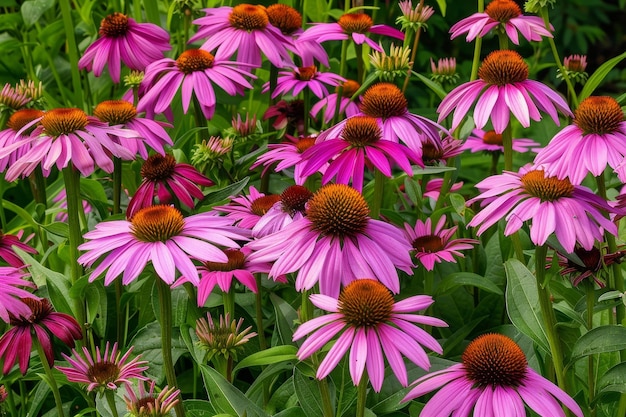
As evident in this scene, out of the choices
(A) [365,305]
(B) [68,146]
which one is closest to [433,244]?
(A) [365,305]

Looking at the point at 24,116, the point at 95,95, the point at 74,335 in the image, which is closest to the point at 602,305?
the point at 74,335

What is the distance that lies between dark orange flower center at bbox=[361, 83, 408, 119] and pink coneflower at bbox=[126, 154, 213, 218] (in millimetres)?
232

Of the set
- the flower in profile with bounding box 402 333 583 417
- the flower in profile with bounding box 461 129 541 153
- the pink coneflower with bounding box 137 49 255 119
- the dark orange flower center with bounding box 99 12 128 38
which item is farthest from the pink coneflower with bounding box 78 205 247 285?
the flower in profile with bounding box 461 129 541 153

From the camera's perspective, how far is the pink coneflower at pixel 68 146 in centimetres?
97

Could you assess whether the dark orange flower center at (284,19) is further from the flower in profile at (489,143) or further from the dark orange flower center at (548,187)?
the dark orange flower center at (548,187)

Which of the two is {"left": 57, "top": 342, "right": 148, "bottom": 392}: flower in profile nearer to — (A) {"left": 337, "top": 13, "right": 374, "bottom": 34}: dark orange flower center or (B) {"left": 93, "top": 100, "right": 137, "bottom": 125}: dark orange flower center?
(B) {"left": 93, "top": 100, "right": 137, "bottom": 125}: dark orange flower center

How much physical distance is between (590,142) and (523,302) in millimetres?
200

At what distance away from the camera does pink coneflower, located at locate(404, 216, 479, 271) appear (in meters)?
1.07

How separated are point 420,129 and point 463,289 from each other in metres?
0.34

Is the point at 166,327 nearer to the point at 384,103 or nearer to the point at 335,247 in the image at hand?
the point at 335,247

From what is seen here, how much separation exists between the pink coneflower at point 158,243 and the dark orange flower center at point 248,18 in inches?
21.7

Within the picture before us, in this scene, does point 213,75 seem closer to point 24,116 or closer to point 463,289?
point 24,116

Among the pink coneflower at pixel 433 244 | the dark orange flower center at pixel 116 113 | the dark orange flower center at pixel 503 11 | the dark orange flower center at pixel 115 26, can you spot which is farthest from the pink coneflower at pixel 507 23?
the dark orange flower center at pixel 115 26

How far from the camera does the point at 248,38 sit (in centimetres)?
139
